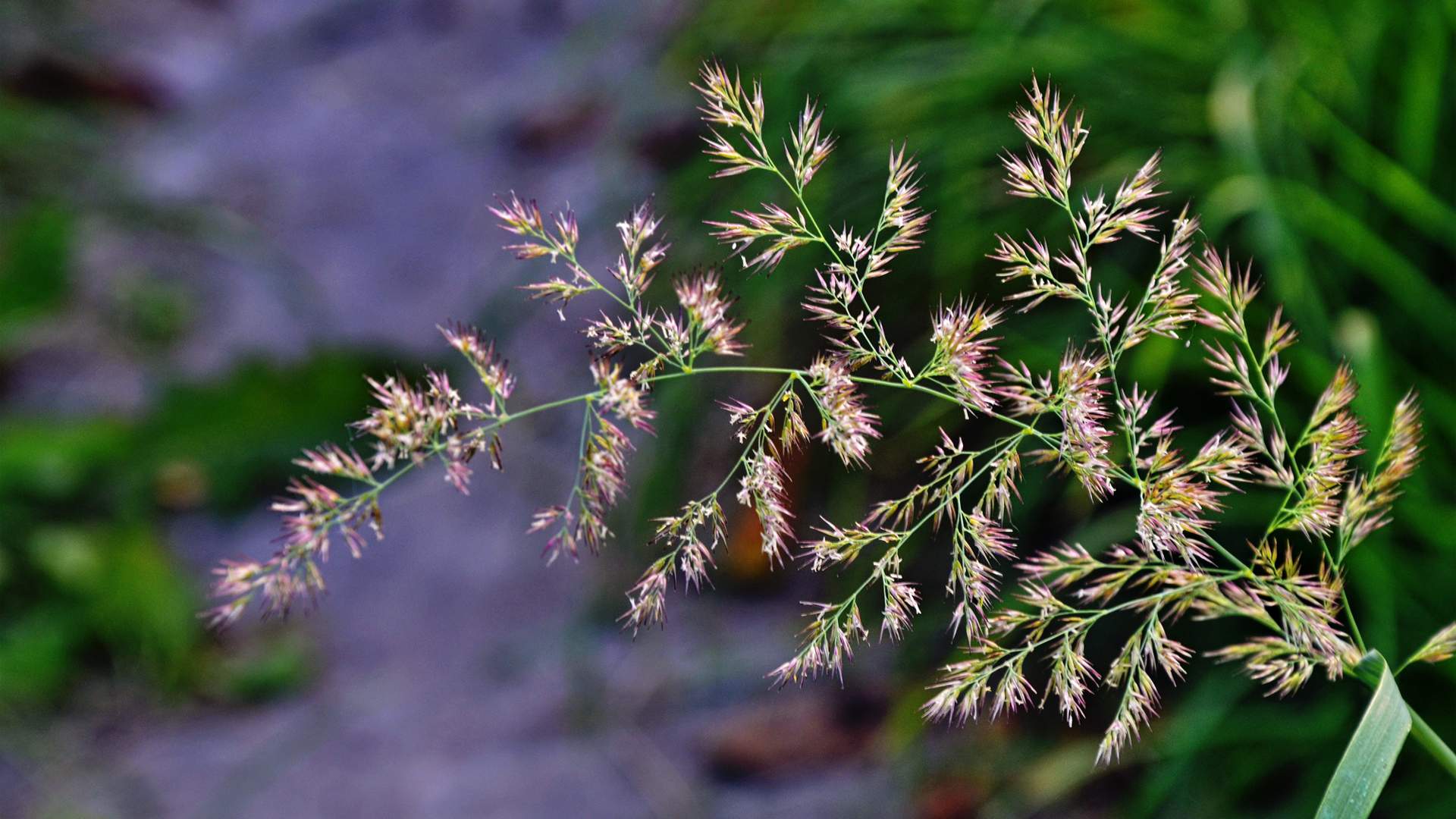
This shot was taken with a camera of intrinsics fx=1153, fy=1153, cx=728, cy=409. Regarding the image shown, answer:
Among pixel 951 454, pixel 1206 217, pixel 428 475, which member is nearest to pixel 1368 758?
pixel 951 454

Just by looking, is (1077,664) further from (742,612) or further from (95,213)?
(95,213)

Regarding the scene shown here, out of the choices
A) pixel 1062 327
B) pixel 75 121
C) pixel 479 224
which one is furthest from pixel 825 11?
pixel 75 121

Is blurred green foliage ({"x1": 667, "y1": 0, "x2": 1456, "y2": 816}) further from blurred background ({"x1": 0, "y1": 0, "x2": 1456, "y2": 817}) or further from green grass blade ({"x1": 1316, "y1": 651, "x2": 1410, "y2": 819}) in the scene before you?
green grass blade ({"x1": 1316, "y1": 651, "x2": 1410, "y2": 819})

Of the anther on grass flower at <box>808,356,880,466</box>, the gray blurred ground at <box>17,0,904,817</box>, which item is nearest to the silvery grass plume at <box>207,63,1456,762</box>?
the anther on grass flower at <box>808,356,880,466</box>

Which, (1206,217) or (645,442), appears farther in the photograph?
(645,442)

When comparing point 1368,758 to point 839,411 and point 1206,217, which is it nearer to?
point 839,411

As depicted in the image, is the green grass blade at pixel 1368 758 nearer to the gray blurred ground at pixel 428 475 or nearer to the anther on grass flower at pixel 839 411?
the anther on grass flower at pixel 839 411

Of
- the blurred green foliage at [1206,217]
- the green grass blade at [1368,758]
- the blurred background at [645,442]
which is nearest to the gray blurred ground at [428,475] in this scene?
the blurred background at [645,442]
